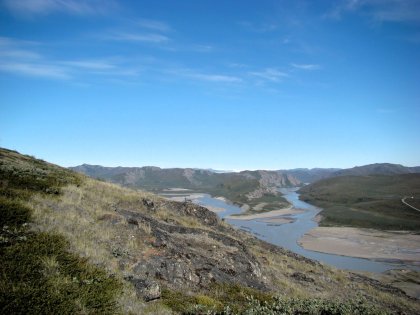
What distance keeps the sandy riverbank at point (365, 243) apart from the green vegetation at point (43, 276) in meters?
77.5

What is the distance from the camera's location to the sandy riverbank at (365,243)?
7850 cm

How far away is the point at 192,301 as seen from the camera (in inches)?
492

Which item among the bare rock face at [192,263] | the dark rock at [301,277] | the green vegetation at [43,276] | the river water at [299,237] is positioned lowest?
the river water at [299,237]

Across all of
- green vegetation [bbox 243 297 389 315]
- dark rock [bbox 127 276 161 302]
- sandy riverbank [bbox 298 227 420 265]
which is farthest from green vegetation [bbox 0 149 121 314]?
sandy riverbank [bbox 298 227 420 265]

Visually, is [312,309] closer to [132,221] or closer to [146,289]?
[146,289]

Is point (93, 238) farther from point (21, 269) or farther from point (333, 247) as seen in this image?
point (333, 247)

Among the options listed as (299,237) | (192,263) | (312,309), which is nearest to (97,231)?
(192,263)

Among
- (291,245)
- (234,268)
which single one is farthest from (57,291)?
(291,245)

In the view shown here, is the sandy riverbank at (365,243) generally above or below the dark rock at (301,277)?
below

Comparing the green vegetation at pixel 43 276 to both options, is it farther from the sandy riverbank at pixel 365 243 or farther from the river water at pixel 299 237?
the sandy riverbank at pixel 365 243

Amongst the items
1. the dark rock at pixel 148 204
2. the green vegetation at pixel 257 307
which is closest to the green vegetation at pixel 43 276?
the green vegetation at pixel 257 307

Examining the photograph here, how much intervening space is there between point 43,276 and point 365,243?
3822 inches

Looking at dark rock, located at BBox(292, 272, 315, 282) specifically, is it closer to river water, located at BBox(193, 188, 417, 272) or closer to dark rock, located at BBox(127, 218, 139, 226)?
dark rock, located at BBox(127, 218, 139, 226)

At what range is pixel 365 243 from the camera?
91688 mm
